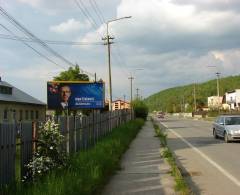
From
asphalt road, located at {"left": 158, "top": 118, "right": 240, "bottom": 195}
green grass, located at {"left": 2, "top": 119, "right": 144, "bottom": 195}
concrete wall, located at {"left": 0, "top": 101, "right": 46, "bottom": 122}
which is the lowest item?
asphalt road, located at {"left": 158, "top": 118, "right": 240, "bottom": 195}

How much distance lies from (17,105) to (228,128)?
31.8 metres

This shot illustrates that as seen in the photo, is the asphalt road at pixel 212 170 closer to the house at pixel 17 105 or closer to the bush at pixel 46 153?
the bush at pixel 46 153

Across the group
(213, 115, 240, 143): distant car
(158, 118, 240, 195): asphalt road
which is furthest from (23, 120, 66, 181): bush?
(213, 115, 240, 143): distant car

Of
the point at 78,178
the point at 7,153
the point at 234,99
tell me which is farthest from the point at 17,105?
the point at 234,99

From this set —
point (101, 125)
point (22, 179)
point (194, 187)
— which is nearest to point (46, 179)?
point (22, 179)

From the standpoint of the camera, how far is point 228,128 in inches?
1037

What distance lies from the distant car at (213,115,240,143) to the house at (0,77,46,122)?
68.2 ft

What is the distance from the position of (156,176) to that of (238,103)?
380 ft

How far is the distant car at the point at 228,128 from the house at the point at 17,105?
20795 millimetres

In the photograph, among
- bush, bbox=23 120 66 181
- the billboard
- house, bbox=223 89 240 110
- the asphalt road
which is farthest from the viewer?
house, bbox=223 89 240 110

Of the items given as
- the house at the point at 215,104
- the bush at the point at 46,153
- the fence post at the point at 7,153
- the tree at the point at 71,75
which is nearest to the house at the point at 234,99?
the house at the point at 215,104

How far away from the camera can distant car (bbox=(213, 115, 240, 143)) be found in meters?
25.8

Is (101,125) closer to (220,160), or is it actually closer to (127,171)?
(220,160)

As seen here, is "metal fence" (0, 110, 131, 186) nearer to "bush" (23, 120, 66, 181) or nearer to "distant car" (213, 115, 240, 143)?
"bush" (23, 120, 66, 181)
